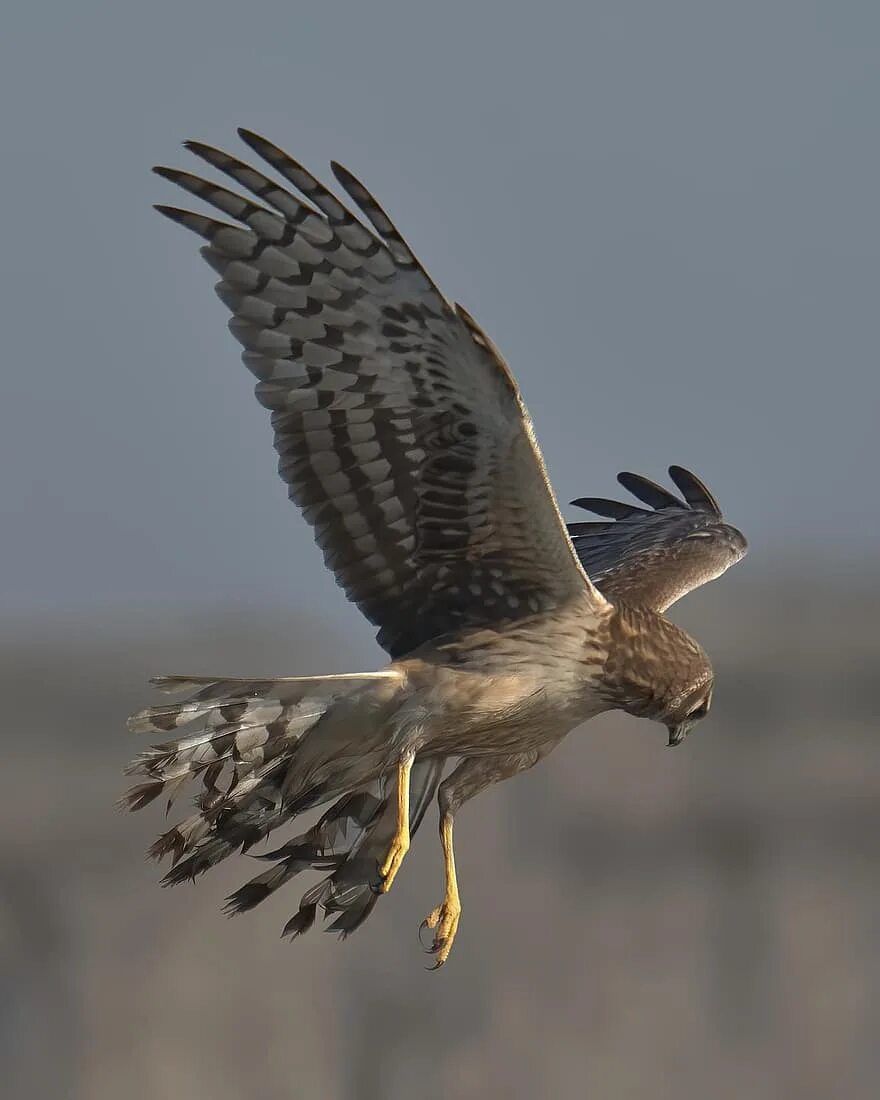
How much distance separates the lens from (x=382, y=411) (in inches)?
350

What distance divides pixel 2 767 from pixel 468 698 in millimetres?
32637

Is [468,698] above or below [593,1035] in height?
above

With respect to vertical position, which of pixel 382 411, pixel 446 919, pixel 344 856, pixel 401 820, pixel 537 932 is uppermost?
pixel 382 411

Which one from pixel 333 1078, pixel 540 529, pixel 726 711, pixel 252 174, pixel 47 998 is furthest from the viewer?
pixel 726 711

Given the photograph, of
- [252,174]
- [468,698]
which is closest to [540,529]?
[468,698]

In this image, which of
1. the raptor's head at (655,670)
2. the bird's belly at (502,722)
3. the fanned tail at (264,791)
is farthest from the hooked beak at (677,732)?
the fanned tail at (264,791)

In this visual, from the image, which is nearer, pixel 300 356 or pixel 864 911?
pixel 300 356

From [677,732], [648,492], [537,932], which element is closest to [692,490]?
[648,492]

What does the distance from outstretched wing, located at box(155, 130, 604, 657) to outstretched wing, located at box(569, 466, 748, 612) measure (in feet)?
3.22

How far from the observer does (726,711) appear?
44.3 m

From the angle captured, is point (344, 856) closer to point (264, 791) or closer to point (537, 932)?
point (264, 791)

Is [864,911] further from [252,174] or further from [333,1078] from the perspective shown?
[252,174]

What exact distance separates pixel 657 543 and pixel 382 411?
314 cm

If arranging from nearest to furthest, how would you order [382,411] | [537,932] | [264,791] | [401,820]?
[382,411] < [401,820] < [264,791] < [537,932]
